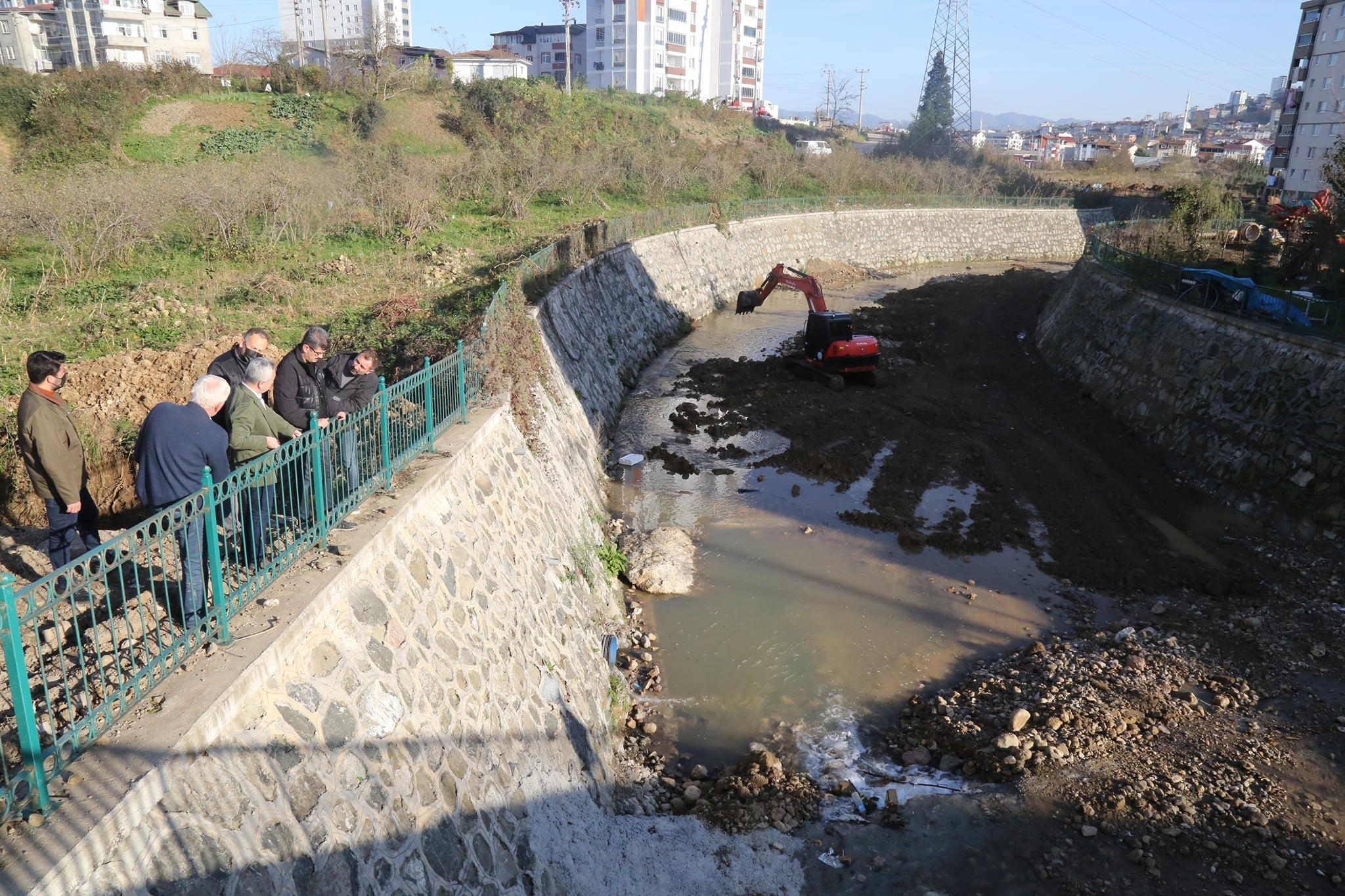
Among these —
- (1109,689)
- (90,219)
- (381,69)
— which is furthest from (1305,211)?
(381,69)

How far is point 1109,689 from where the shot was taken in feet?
29.0

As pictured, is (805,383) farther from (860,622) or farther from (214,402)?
(214,402)

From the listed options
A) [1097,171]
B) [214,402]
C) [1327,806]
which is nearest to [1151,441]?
[1327,806]

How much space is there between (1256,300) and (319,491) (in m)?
17.0

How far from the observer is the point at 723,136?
177 feet

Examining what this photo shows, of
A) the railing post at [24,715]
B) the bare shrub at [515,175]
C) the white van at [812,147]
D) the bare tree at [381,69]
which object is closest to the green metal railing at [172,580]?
the railing post at [24,715]

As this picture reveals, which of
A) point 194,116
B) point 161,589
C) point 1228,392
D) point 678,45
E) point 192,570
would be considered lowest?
point 1228,392

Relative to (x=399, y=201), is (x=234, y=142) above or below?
above

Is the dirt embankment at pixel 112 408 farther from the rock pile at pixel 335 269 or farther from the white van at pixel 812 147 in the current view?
the white van at pixel 812 147

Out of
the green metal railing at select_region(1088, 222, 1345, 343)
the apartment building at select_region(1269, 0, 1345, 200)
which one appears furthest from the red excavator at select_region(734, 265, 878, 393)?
the apartment building at select_region(1269, 0, 1345, 200)

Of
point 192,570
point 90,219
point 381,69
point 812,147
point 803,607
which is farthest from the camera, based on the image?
point 812,147

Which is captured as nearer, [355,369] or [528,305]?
[355,369]

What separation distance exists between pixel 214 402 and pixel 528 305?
32.7 ft

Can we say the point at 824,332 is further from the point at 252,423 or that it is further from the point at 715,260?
the point at 252,423
